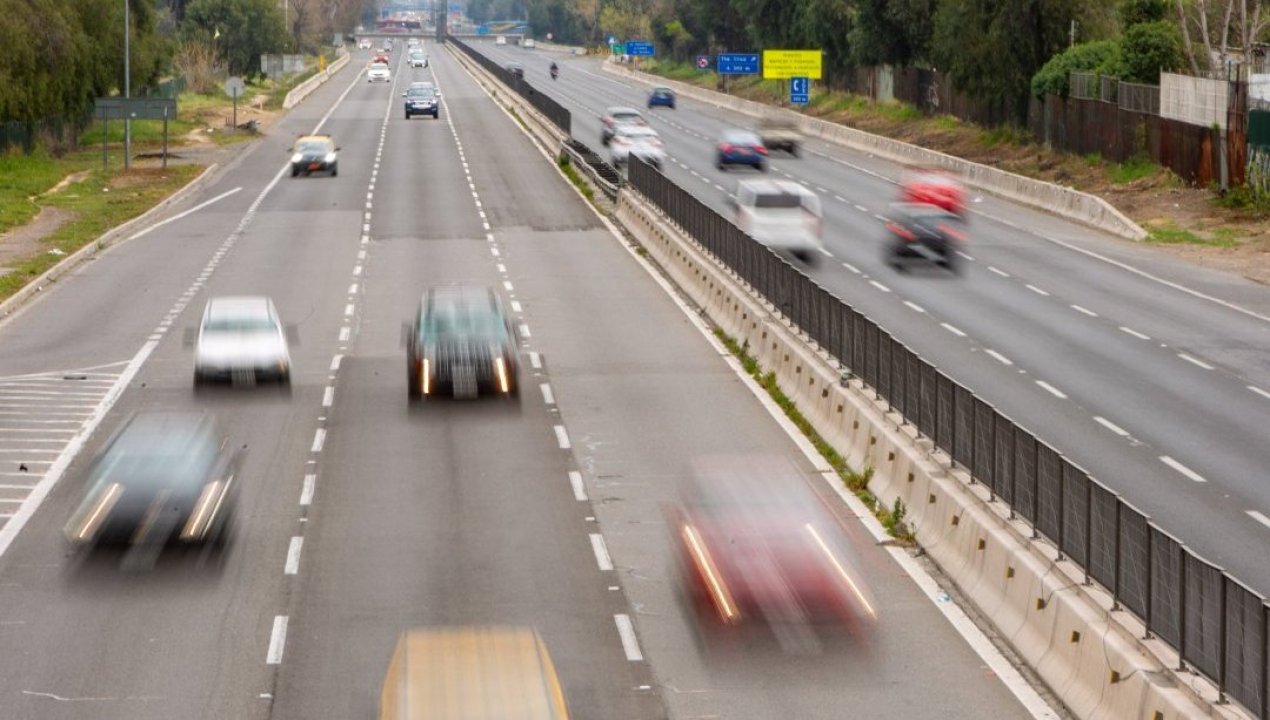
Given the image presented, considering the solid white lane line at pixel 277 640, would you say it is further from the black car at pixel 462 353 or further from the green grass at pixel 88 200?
the green grass at pixel 88 200

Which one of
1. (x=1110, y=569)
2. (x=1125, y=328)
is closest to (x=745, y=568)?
(x=1110, y=569)

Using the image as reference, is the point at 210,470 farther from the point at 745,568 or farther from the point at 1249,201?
the point at 1249,201

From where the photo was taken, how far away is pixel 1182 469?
24.8 m

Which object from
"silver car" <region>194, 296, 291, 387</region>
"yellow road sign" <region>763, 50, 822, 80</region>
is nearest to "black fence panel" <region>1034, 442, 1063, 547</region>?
"silver car" <region>194, 296, 291, 387</region>

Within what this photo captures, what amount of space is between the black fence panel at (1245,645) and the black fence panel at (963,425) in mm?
7394

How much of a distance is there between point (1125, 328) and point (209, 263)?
22.8 meters

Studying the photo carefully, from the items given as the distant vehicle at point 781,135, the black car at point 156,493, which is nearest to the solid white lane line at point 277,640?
the black car at point 156,493

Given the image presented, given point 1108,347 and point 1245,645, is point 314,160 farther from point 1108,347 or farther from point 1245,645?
point 1245,645

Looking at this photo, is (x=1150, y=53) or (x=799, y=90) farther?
(x=799, y=90)

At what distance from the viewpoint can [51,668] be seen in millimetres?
16578

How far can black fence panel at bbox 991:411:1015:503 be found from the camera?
18.6m

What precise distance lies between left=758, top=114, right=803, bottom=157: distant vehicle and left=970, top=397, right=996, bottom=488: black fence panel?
59178mm

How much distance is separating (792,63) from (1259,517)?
302 ft

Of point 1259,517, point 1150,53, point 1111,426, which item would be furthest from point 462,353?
point 1150,53
